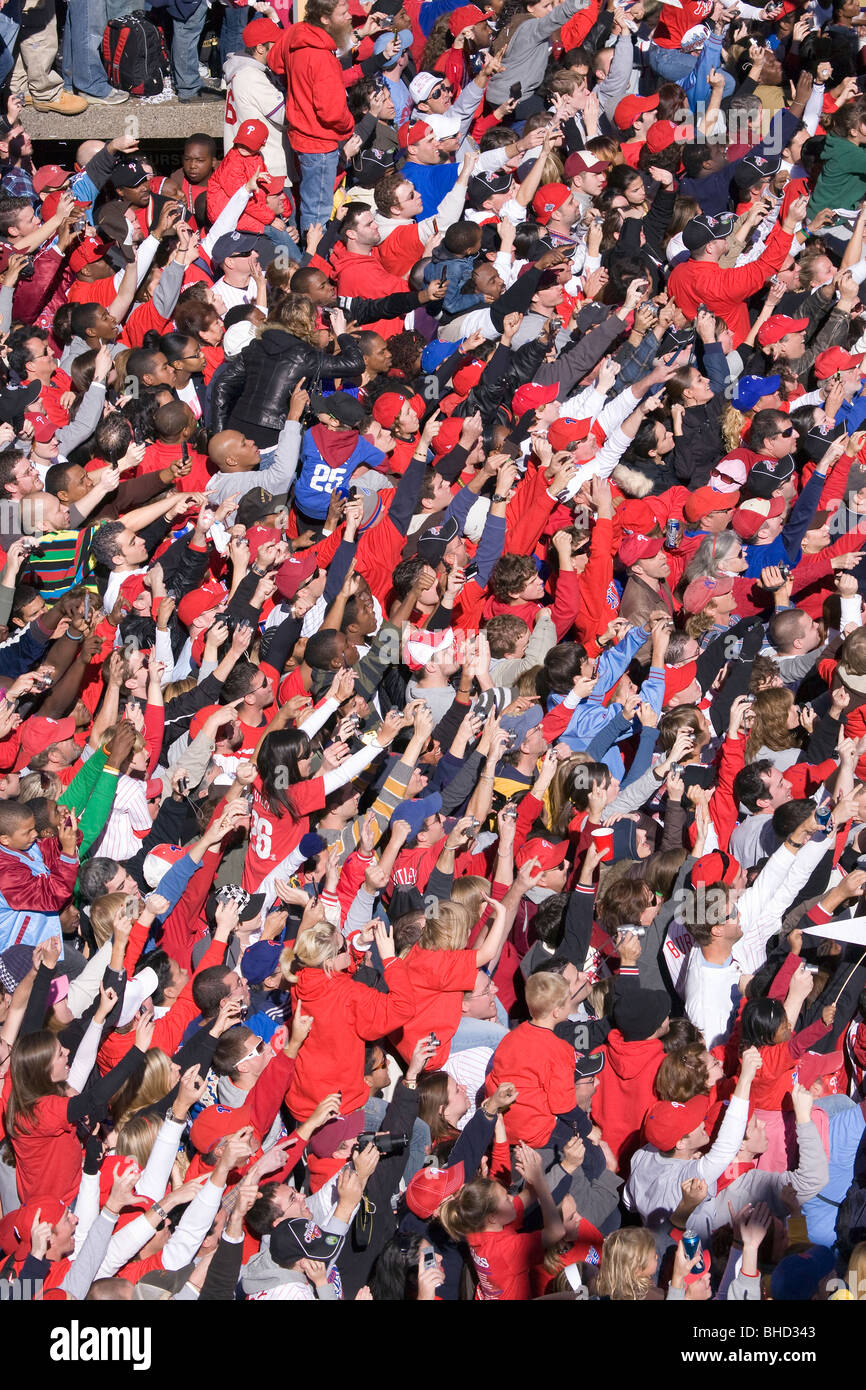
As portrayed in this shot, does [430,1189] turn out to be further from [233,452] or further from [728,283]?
[728,283]

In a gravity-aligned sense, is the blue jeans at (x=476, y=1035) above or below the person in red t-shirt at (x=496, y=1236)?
above

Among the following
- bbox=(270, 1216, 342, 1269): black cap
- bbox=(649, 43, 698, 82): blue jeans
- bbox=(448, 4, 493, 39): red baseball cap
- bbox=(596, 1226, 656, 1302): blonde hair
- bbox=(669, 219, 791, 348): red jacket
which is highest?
bbox=(448, 4, 493, 39): red baseball cap

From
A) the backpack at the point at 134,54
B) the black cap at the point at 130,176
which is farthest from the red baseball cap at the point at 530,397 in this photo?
the backpack at the point at 134,54

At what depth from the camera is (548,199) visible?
11023mm

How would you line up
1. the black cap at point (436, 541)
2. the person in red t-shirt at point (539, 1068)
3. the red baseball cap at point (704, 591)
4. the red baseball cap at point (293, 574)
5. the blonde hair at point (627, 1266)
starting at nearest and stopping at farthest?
the blonde hair at point (627, 1266), the person in red t-shirt at point (539, 1068), the black cap at point (436, 541), the red baseball cap at point (293, 574), the red baseball cap at point (704, 591)

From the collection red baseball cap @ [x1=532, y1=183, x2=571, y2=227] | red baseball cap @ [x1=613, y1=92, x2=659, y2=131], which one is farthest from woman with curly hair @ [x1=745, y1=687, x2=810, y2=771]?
red baseball cap @ [x1=613, y1=92, x2=659, y2=131]

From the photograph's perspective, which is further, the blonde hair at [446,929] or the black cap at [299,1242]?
the blonde hair at [446,929]

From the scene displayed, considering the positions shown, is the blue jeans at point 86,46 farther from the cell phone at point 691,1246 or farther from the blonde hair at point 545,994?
the cell phone at point 691,1246

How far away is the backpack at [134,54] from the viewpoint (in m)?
12.2

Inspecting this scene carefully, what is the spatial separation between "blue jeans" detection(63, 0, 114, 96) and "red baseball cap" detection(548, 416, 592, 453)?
496cm

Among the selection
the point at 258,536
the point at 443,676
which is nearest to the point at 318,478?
the point at 258,536

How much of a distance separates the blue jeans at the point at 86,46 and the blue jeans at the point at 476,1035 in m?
8.13

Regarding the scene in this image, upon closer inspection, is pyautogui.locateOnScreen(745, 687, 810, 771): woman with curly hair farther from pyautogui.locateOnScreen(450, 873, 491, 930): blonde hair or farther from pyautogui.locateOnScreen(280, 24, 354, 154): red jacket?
pyautogui.locateOnScreen(280, 24, 354, 154): red jacket

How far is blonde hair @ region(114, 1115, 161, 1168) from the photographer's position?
5.89 m
